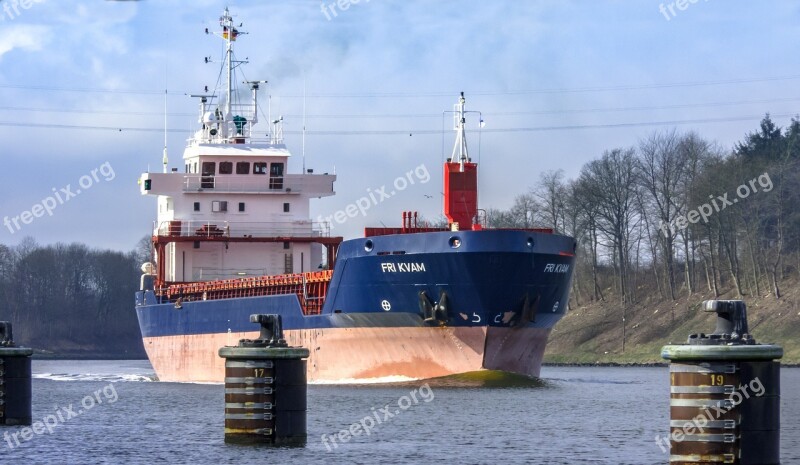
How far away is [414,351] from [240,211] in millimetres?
15560

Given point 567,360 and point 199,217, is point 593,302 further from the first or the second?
point 199,217

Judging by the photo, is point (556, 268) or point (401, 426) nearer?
point (401, 426)

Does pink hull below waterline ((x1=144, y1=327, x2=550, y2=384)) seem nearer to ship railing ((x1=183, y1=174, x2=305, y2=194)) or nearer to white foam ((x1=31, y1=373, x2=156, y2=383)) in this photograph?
ship railing ((x1=183, y1=174, x2=305, y2=194))

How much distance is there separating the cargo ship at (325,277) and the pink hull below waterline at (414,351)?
4cm

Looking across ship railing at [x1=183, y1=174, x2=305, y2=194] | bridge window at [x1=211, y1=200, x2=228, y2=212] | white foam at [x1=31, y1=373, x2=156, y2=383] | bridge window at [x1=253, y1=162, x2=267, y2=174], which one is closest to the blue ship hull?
ship railing at [x1=183, y1=174, x2=305, y2=194]

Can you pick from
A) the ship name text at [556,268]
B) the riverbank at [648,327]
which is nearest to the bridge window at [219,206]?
the ship name text at [556,268]

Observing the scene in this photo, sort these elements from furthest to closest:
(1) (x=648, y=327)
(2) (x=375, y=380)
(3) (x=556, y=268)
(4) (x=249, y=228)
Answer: (1) (x=648, y=327)
(4) (x=249, y=228)
(2) (x=375, y=380)
(3) (x=556, y=268)

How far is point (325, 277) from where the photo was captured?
48.8 meters

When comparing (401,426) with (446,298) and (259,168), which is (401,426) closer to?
(446,298)

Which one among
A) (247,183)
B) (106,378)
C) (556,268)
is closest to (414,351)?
(556,268)

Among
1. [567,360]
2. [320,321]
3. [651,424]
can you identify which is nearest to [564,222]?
[567,360]

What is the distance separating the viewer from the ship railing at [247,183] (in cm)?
5872

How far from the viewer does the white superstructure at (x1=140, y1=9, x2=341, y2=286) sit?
191 ft

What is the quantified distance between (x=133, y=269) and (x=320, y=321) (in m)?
85.4
